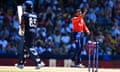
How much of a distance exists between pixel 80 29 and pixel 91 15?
3654 millimetres

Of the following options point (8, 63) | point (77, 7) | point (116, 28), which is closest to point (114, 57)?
point (116, 28)

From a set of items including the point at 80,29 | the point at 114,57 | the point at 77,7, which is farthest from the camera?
the point at 77,7

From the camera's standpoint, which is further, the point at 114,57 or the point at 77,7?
the point at 77,7

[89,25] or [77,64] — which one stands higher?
[89,25]

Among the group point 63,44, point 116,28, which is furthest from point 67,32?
point 116,28

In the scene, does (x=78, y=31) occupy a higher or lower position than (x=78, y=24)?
lower

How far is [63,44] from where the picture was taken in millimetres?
19891

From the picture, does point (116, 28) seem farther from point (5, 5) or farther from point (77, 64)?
point (5, 5)

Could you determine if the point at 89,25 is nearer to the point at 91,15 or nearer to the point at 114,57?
the point at 91,15

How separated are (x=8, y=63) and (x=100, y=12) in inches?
175

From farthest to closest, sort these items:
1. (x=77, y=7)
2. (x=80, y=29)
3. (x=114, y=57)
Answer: (x=77, y=7), (x=114, y=57), (x=80, y=29)

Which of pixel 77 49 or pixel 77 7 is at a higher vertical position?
pixel 77 7

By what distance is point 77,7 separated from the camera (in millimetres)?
21031

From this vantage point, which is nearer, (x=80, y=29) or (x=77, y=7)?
(x=80, y=29)
